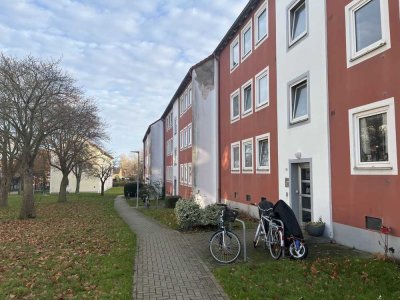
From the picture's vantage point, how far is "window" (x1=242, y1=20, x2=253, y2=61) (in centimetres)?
1867

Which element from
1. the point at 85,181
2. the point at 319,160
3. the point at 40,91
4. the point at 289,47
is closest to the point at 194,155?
the point at 40,91

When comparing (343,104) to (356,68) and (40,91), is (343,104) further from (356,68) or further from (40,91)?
(40,91)

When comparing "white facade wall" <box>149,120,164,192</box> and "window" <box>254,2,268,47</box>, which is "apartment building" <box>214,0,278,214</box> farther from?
"white facade wall" <box>149,120,164,192</box>

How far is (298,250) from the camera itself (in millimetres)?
8469

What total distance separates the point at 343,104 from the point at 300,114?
2.95 meters

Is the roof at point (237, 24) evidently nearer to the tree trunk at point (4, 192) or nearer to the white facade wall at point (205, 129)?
the white facade wall at point (205, 129)

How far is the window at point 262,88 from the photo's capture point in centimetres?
1628

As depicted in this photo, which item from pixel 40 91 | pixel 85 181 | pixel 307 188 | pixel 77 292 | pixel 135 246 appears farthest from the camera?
pixel 85 181

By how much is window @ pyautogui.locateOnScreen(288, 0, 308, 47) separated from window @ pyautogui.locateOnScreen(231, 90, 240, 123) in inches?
251

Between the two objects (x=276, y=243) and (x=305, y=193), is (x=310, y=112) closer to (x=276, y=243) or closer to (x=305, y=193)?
(x=305, y=193)

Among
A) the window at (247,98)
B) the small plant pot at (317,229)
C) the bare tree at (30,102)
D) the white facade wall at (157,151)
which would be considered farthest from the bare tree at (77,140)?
the small plant pot at (317,229)

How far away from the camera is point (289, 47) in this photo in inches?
551

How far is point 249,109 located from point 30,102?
1125 centimetres

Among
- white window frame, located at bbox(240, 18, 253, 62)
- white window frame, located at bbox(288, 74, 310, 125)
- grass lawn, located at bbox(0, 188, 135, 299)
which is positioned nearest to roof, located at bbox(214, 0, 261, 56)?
white window frame, located at bbox(240, 18, 253, 62)
